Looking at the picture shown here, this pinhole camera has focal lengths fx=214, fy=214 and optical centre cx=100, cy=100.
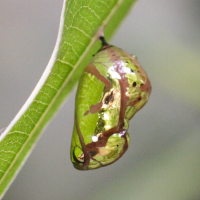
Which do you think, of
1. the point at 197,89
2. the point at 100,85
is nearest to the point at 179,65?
the point at 197,89

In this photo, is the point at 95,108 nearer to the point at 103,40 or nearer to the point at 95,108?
the point at 95,108

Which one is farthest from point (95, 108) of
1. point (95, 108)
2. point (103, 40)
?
point (103, 40)

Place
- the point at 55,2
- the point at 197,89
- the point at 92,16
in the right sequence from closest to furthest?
the point at 92,16 < the point at 55,2 < the point at 197,89

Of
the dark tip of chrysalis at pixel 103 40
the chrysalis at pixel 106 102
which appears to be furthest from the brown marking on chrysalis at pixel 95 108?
the dark tip of chrysalis at pixel 103 40

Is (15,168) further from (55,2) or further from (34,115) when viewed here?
(55,2)

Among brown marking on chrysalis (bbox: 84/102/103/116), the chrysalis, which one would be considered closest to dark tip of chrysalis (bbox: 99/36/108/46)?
the chrysalis

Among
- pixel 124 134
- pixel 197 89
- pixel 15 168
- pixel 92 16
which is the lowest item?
pixel 15 168
